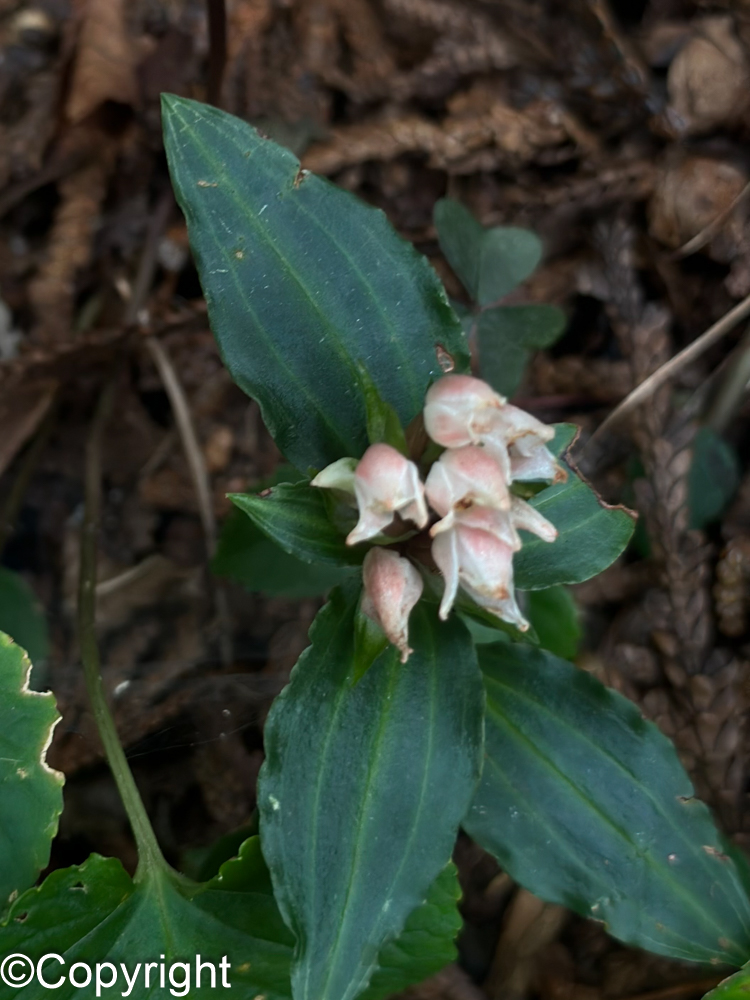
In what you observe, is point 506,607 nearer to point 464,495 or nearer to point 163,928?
point 464,495

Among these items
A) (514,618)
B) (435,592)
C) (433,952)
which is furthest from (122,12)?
(433,952)

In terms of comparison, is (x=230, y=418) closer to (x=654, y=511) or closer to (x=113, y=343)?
(x=113, y=343)

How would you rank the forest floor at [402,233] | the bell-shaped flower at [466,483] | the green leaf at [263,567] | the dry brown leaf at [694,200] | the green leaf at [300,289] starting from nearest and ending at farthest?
the bell-shaped flower at [466,483] → the green leaf at [300,289] → the green leaf at [263,567] → the forest floor at [402,233] → the dry brown leaf at [694,200]

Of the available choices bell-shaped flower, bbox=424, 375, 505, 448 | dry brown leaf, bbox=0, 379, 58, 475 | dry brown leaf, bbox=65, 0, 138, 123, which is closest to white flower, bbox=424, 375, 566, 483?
bell-shaped flower, bbox=424, 375, 505, 448

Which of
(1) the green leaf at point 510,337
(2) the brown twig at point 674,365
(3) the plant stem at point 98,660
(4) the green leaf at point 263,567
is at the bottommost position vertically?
(3) the plant stem at point 98,660

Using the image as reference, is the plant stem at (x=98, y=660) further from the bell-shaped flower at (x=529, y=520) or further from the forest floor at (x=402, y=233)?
the bell-shaped flower at (x=529, y=520)

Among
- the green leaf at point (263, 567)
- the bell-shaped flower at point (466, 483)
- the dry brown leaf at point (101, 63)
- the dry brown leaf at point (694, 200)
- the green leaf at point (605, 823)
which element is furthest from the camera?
the dry brown leaf at point (101, 63)

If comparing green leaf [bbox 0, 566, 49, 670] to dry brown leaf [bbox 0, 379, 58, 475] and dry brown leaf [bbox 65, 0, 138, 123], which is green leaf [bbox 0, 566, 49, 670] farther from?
dry brown leaf [bbox 65, 0, 138, 123]

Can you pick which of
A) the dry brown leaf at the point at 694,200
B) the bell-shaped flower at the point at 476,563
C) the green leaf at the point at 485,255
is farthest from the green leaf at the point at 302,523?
the dry brown leaf at the point at 694,200
